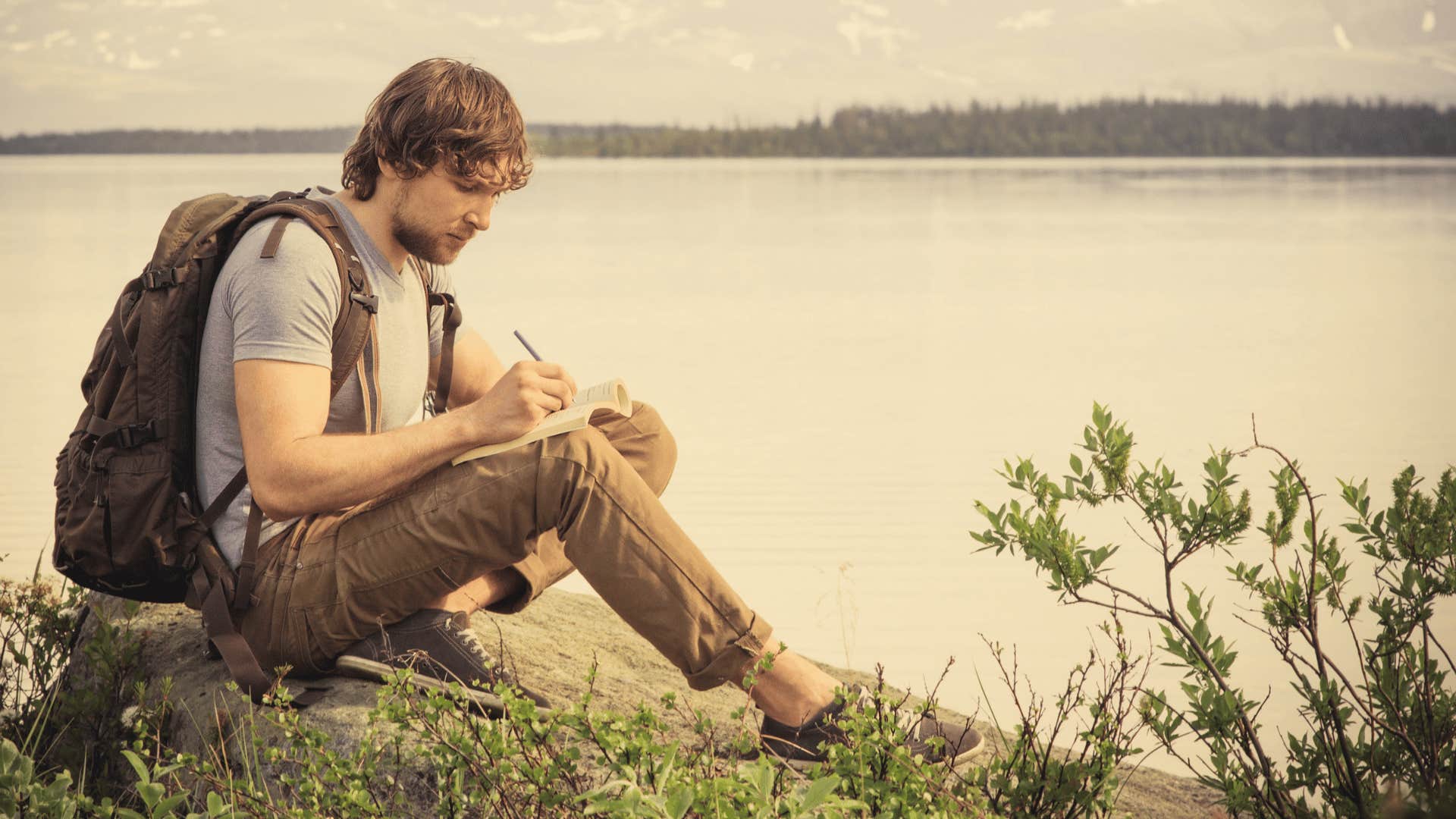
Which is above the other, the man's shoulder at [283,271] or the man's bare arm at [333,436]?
the man's shoulder at [283,271]

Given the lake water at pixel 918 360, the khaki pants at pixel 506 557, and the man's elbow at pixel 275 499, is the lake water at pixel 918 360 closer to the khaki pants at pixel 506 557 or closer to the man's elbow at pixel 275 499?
the khaki pants at pixel 506 557

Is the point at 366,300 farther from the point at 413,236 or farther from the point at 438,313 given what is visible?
the point at 438,313

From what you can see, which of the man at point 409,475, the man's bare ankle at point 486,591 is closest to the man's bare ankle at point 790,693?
the man at point 409,475

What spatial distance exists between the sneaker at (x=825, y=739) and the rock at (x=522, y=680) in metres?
0.07

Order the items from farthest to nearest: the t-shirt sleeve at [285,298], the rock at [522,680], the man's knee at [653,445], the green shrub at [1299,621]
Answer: the man's knee at [653,445] < the rock at [522,680] < the t-shirt sleeve at [285,298] < the green shrub at [1299,621]

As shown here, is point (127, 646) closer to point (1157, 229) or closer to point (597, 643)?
point (597, 643)

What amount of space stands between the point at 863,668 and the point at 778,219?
1972 cm

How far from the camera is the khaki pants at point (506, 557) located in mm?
2688

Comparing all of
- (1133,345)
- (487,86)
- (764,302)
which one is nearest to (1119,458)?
(487,86)

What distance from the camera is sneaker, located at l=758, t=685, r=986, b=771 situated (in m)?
2.72

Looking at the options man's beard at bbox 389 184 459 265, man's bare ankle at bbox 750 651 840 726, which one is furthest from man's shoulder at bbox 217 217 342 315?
man's bare ankle at bbox 750 651 840 726

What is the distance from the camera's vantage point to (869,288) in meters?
14.6

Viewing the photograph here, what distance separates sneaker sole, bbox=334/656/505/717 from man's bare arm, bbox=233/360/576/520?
0.32 m

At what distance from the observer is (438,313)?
3.19 metres
